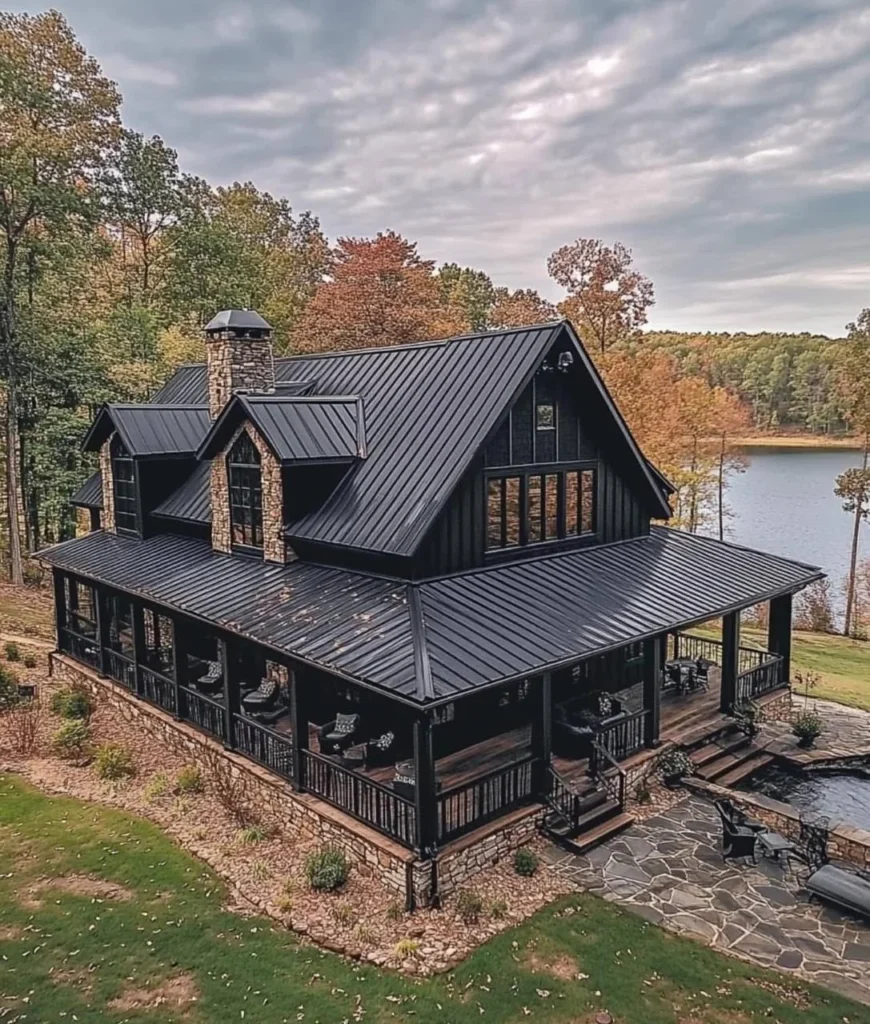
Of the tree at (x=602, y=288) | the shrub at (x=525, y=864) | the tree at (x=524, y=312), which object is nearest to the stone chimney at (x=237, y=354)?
the shrub at (x=525, y=864)

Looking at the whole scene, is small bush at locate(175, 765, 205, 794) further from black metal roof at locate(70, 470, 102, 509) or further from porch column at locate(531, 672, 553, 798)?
black metal roof at locate(70, 470, 102, 509)

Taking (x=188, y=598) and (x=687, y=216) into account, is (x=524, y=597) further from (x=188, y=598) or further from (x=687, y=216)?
(x=687, y=216)

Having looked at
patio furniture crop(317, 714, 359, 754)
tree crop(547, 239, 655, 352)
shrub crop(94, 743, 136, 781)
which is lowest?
shrub crop(94, 743, 136, 781)

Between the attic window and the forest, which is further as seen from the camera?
the forest

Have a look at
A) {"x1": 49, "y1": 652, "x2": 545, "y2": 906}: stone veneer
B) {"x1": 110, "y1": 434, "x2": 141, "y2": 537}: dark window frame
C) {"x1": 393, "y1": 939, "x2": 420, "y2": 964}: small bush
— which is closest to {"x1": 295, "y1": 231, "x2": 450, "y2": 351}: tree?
{"x1": 110, "y1": 434, "x2": 141, "y2": 537}: dark window frame

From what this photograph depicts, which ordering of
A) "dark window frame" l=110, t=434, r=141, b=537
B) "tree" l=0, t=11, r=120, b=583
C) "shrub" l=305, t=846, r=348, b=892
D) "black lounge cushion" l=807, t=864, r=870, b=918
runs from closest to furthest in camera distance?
"black lounge cushion" l=807, t=864, r=870, b=918
"shrub" l=305, t=846, r=348, b=892
"dark window frame" l=110, t=434, r=141, b=537
"tree" l=0, t=11, r=120, b=583

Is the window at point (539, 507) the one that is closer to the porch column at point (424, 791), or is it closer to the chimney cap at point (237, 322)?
the porch column at point (424, 791)

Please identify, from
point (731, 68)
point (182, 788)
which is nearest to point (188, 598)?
point (182, 788)
